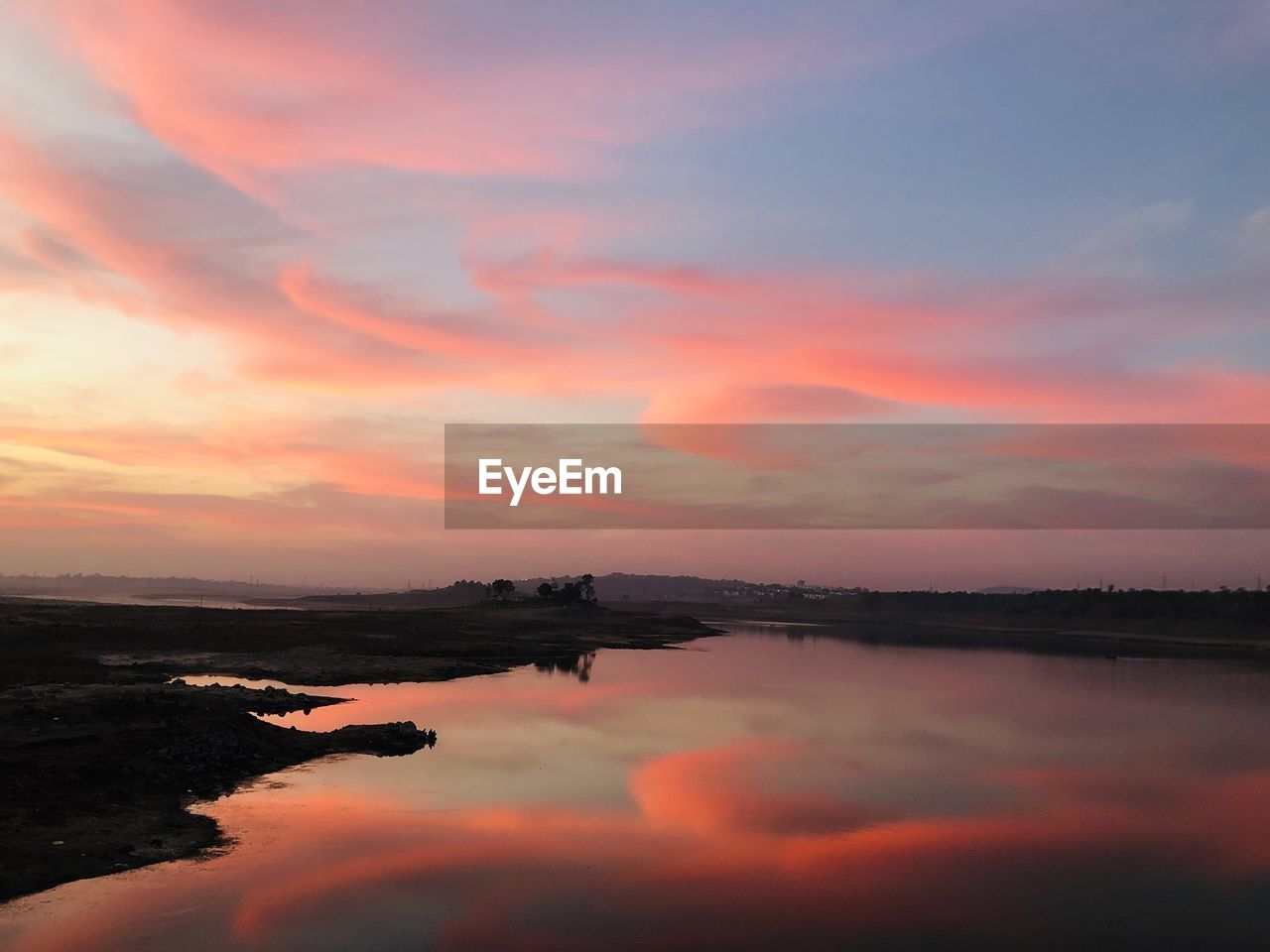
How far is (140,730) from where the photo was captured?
26641 mm

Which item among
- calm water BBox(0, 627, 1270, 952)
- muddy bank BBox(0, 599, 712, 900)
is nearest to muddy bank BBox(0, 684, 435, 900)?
muddy bank BBox(0, 599, 712, 900)

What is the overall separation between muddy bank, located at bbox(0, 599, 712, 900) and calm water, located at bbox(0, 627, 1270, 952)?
55.0 inches

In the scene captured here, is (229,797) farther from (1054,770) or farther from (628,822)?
(1054,770)

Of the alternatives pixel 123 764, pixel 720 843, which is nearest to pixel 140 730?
pixel 123 764

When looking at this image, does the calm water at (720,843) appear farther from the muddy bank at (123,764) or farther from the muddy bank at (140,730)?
the muddy bank at (140,730)

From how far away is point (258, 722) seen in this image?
98.1 feet

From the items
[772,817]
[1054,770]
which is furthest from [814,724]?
[772,817]

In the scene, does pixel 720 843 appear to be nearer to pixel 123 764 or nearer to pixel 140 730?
pixel 123 764

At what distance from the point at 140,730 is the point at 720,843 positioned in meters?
18.0

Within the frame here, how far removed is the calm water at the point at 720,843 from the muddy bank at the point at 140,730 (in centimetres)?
140

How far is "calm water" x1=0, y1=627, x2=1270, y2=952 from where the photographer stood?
51.9ft

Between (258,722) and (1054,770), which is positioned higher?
(258,722)

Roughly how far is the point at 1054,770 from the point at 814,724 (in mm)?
11734

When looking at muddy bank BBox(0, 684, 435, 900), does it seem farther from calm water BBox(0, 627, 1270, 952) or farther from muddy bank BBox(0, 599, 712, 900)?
calm water BBox(0, 627, 1270, 952)
